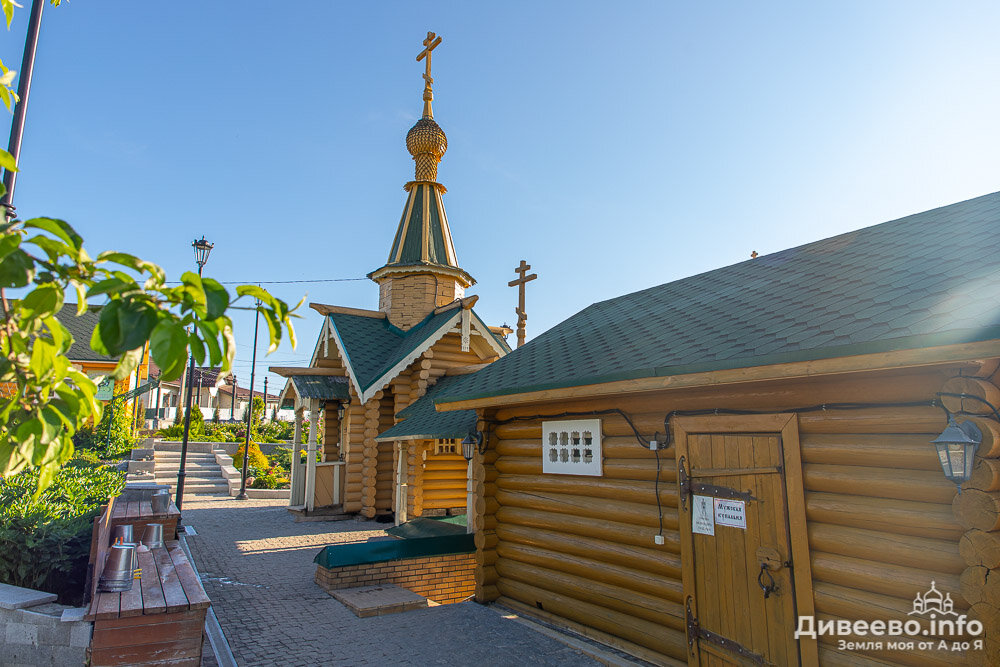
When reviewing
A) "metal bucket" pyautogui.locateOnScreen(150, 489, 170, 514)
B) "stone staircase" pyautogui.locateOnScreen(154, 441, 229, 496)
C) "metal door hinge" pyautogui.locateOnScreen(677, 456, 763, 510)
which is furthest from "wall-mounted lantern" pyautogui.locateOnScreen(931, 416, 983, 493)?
"stone staircase" pyautogui.locateOnScreen(154, 441, 229, 496)

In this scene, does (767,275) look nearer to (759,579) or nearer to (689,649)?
(759,579)

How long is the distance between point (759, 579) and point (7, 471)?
5314 mm

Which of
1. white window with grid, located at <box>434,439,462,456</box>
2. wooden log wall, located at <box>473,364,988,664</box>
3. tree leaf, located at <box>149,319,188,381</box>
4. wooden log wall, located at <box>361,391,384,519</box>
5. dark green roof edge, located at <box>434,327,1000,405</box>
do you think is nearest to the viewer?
tree leaf, located at <box>149,319,188,381</box>

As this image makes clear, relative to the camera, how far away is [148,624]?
17.0ft

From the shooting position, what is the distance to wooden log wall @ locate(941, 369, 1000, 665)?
377 cm

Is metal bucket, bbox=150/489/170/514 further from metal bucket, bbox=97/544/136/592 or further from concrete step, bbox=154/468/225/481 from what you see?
concrete step, bbox=154/468/225/481

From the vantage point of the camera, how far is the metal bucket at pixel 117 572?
5.61 m

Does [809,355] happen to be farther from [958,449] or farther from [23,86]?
[23,86]

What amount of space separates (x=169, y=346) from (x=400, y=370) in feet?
45.2

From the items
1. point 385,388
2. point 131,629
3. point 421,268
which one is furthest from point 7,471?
point 421,268

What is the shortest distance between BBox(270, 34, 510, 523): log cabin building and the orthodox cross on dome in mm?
52

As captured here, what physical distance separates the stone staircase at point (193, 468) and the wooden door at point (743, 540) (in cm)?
2094

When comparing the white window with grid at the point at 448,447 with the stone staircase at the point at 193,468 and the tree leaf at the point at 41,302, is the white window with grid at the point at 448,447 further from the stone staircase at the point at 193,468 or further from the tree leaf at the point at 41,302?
the tree leaf at the point at 41,302

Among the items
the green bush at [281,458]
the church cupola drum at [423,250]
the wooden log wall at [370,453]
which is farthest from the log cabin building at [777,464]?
the green bush at [281,458]
